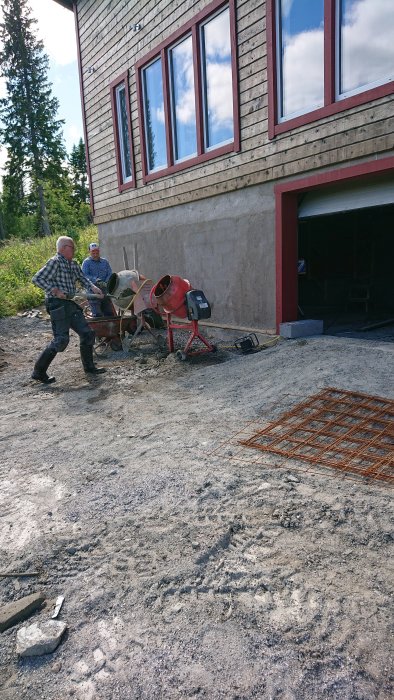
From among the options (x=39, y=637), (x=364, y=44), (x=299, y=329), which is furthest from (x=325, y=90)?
(x=39, y=637)

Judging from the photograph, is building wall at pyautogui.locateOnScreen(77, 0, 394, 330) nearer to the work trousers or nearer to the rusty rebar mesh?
the work trousers

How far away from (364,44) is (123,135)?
6.84 m

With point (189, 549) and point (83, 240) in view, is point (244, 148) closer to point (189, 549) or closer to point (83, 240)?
point (189, 549)

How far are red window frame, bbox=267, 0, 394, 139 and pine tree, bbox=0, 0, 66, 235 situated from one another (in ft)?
104

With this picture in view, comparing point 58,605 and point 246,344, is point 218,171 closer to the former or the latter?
point 246,344

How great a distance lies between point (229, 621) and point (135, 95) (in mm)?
10567

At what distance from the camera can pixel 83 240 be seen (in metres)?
20.8

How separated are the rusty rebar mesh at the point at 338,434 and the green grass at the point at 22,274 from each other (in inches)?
396

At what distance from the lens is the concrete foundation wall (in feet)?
24.0

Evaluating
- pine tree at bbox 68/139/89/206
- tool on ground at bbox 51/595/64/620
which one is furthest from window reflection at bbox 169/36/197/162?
pine tree at bbox 68/139/89/206

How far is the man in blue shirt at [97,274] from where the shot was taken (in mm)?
8758

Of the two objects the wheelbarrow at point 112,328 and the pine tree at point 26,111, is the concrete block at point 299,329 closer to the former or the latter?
the wheelbarrow at point 112,328

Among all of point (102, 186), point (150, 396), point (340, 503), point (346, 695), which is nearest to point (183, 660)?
point (346, 695)

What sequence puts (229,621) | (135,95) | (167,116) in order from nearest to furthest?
(229,621), (167,116), (135,95)
